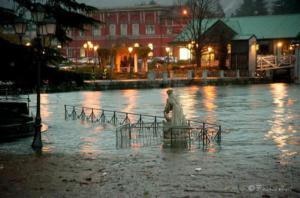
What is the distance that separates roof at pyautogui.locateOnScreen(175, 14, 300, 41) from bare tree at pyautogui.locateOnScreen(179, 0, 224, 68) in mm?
1380

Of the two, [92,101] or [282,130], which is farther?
[92,101]

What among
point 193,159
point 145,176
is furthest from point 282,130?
point 145,176

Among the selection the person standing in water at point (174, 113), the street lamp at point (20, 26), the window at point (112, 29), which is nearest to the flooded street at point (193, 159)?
the person standing in water at point (174, 113)

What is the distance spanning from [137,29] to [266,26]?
32332mm

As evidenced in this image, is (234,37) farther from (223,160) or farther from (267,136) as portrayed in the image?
(223,160)

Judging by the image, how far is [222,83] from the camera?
8094 centimetres

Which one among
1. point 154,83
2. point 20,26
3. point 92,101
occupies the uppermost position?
point 20,26

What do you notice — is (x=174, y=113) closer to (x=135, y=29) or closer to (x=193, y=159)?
(x=193, y=159)

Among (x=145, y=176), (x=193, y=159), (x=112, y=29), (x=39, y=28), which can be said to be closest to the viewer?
(x=145, y=176)

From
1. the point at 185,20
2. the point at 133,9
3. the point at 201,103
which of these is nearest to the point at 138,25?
the point at 133,9

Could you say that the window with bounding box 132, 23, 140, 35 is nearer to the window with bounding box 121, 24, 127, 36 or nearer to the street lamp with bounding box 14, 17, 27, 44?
the window with bounding box 121, 24, 127, 36

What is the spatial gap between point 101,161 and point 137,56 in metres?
69.6

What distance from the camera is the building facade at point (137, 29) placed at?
120m

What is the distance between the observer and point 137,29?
12400 cm
